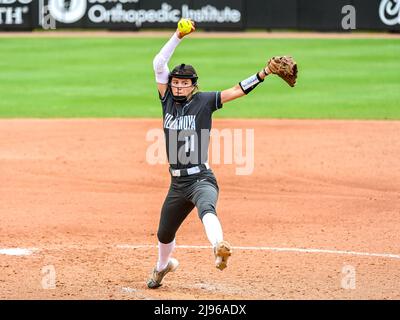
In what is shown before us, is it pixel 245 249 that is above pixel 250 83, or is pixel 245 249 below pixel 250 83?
below

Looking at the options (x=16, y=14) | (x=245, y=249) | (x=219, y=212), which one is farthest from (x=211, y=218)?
(x=16, y=14)

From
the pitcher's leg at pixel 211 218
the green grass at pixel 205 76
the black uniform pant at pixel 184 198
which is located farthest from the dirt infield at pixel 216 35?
the pitcher's leg at pixel 211 218

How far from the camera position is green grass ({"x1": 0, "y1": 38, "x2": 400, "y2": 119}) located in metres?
18.7

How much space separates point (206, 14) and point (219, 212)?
63.6 feet

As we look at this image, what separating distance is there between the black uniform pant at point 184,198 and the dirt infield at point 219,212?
0.56 meters

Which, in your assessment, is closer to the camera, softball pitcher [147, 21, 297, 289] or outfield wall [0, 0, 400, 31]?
softball pitcher [147, 21, 297, 289]

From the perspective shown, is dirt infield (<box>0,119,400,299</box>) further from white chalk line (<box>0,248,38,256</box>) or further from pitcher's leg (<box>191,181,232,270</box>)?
pitcher's leg (<box>191,181,232,270</box>)

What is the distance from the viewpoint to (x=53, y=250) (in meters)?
9.49

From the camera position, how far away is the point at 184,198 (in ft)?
25.9

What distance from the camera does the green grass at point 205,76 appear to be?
18.7m

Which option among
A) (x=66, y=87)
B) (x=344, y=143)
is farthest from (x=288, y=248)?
(x=66, y=87)

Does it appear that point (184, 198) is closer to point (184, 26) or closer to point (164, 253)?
point (164, 253)

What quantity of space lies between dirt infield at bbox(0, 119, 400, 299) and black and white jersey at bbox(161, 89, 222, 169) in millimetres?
1157

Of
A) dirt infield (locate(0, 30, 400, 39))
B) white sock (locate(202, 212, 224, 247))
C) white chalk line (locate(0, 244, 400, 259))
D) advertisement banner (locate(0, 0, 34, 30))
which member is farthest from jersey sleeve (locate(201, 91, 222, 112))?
advertisement banner (locate(0, 0, 34, 30))
